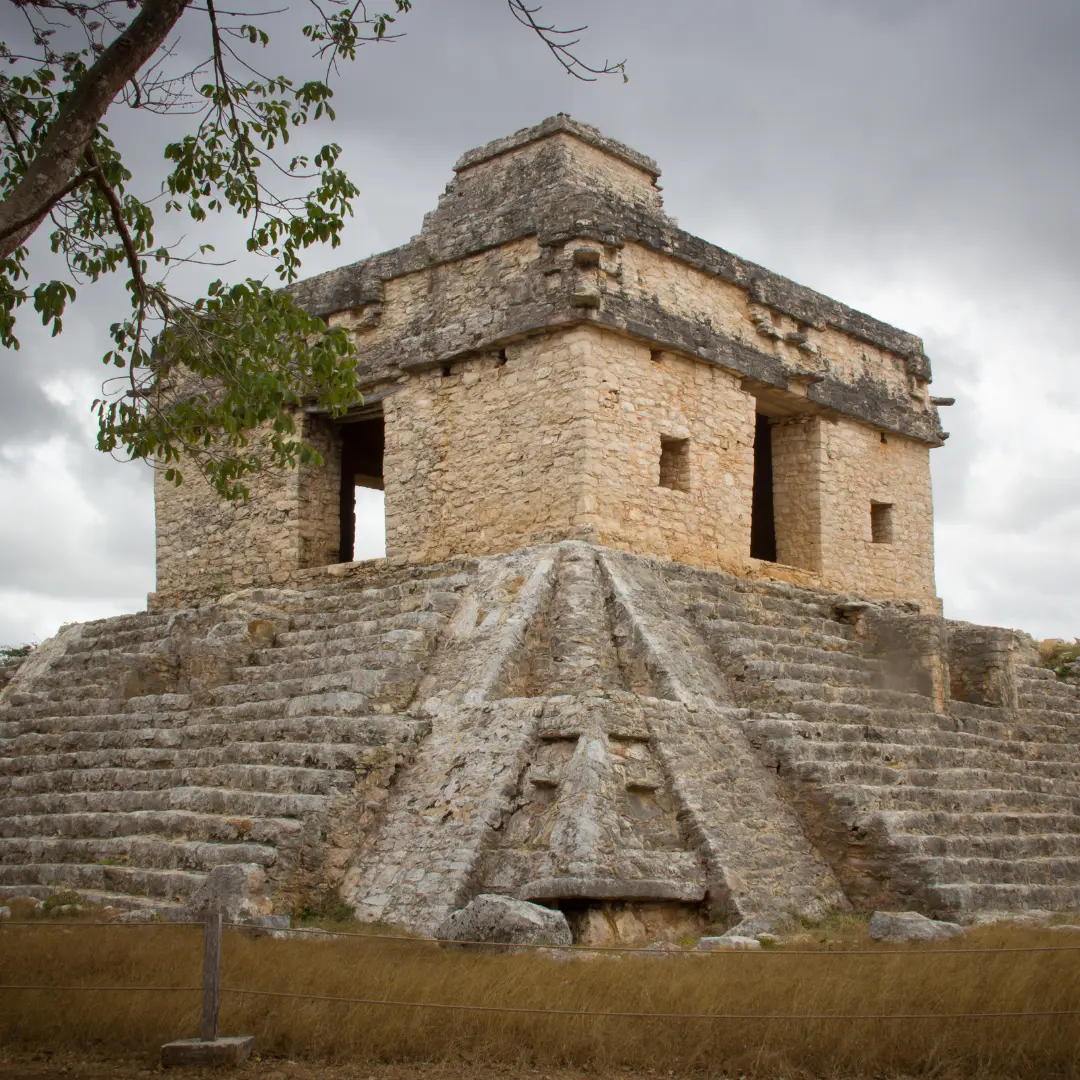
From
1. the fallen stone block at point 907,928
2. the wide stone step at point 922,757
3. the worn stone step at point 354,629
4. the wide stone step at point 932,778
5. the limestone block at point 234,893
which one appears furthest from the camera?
the worn stone step at point 354,629

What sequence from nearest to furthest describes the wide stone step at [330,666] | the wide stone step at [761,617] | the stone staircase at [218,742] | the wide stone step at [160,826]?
the wide stone step at [160,826] → the stone staircase at [218,742] → the wide stone step at [330,666] → the wide stone step at [761,617]

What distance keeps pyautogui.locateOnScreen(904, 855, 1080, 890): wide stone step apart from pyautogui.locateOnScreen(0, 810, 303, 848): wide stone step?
4275 mm

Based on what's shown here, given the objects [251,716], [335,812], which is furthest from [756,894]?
[251,716]

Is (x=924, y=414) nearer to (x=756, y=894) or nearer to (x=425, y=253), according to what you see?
(x=425, y=253)

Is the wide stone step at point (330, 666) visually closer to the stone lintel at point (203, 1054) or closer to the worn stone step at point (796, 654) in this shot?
the worn stone step at point (796, 654)

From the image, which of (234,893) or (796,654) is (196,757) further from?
(796,654)

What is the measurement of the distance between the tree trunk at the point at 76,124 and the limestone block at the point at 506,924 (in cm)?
439

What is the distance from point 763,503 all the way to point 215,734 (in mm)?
9875

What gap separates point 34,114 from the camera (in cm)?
843

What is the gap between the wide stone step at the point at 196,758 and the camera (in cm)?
912

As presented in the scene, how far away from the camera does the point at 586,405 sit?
39.5 feet

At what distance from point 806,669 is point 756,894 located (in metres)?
3.08

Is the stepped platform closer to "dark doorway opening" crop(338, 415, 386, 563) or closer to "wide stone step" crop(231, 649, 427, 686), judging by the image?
"wide stone step" crop(231, 649, 427, 686)

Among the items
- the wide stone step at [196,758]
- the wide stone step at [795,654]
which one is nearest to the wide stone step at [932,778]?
the wide stone step at [795,654]
